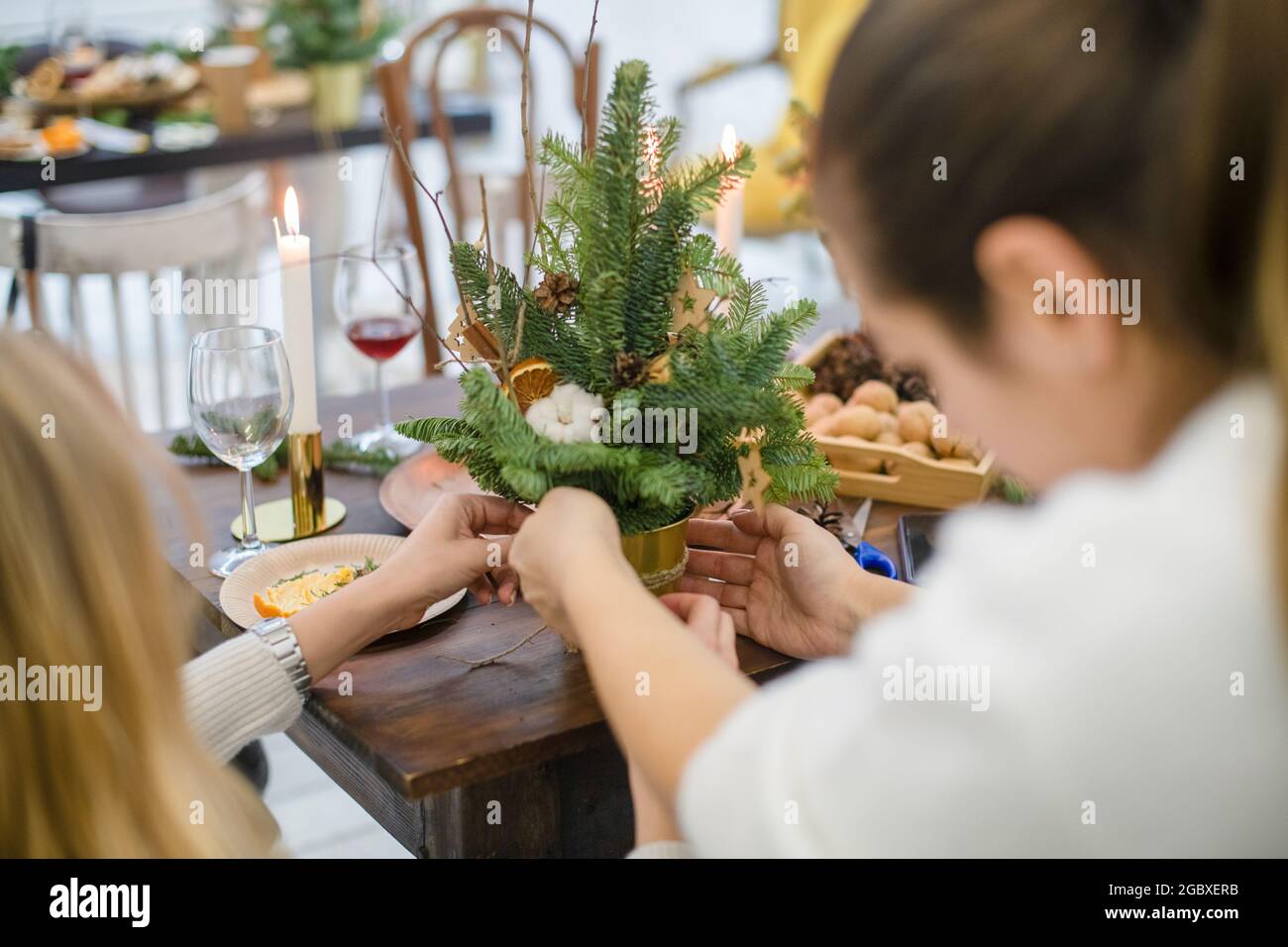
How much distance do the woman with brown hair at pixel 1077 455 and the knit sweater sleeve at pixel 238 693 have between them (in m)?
0.39

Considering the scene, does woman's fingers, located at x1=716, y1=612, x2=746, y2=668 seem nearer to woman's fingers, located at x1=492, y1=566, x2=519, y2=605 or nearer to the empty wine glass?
woman's fingers, located at x1=492, y1=566, x2=519, y2=605

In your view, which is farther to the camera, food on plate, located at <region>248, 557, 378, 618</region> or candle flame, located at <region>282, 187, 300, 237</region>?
candle flame, located at <region>282, 187, 300, 237</region>

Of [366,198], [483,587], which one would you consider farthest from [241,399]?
[366,198]

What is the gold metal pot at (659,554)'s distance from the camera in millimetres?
972

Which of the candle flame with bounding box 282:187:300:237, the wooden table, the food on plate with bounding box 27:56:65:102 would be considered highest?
the food on plate with bounding box 27:56:65:102

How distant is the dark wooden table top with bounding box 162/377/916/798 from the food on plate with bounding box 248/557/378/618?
0.12ft

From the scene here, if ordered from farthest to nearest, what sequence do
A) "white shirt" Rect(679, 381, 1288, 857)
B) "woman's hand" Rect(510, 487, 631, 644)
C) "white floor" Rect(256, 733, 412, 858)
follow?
"white floor" Rect(256, 733, 412, 858)
"woman's hand" Rect(510, 487, 631, 644)
"white shirt" Rect(679, 381, 1288, 857)

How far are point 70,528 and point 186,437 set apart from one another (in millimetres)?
761

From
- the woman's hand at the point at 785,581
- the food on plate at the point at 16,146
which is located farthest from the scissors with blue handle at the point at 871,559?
the food on plate at the point at 16,146

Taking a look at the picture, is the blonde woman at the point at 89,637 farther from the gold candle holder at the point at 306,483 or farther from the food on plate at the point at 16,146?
the food on plate at the point at 16,146

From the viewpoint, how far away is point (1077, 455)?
0.73 metres

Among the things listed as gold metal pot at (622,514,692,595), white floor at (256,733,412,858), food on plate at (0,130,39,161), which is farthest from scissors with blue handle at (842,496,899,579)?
food on plate at (0,130,39,161)

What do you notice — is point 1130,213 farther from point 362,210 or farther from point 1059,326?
point 362,210

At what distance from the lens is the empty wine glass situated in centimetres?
117
